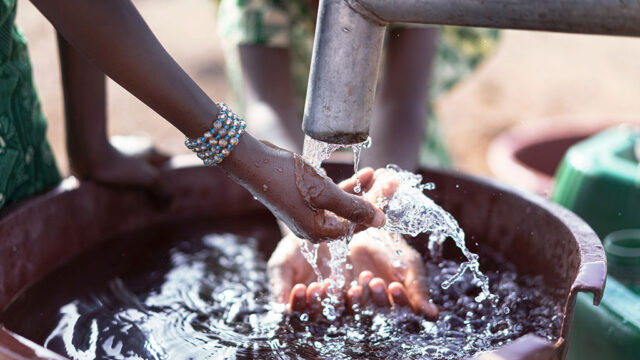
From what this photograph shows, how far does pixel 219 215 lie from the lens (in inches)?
65.1

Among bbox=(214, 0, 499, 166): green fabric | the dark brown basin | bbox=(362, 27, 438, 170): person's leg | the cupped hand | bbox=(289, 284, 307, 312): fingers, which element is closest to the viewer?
the cupped hand

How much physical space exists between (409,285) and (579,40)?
20.2 feet

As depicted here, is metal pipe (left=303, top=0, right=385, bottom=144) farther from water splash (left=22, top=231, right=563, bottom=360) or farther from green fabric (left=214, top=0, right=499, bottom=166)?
green fabric (left=214, top=0, right=499, bottom=166)

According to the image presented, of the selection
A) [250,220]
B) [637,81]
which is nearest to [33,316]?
[250,220]

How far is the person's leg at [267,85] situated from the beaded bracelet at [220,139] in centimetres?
80

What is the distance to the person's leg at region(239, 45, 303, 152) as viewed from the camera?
180 centimetres

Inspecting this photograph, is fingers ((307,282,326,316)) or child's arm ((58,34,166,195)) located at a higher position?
child's arm ((58,34,166,195))

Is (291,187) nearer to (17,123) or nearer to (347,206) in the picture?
(347,206)

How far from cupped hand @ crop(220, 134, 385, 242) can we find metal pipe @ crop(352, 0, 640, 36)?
0.91ft

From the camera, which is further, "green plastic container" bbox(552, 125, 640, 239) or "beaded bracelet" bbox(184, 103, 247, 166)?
"green plastic container" bbox(552, 125, 640, 239)

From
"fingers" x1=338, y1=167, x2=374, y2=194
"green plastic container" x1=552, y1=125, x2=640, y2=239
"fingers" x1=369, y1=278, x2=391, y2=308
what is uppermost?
"fingers" x1=338, y1=167, x2=374, y2=194

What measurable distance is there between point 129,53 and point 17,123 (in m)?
0.51

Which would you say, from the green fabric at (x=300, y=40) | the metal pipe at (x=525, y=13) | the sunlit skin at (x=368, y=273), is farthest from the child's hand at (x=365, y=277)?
the green fabric at (x=300, y=40)

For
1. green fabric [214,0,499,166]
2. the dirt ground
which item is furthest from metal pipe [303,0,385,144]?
the dirt ground
